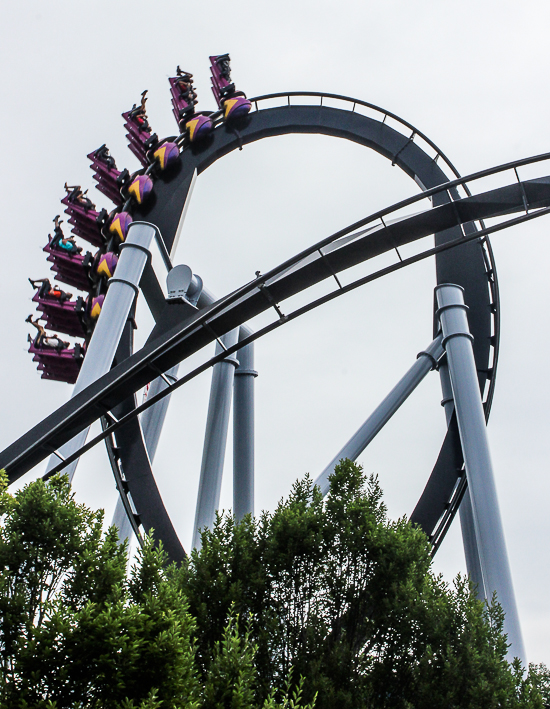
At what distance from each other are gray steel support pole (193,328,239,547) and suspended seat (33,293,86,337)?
4173 mm

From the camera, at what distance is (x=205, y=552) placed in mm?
7703

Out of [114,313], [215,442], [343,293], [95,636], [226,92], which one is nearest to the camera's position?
[95,636]

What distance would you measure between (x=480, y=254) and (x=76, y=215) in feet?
32.4

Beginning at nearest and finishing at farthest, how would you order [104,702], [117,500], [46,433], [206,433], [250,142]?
Answer: [104,702] → [46,433] → [206,433] → [117,500] → [250,142]

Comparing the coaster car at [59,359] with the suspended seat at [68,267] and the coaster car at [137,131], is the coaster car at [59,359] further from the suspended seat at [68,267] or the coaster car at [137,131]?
the coaster car at [137,131]

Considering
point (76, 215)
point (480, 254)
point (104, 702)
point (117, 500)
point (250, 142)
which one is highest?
point (250, 142)

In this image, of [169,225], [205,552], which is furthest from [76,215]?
[205,552]

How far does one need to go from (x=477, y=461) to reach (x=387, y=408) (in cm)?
277

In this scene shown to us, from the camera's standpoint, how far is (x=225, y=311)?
31.2ft

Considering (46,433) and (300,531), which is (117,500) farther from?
(300,531)

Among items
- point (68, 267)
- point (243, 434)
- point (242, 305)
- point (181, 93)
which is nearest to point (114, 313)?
point (242, 305)

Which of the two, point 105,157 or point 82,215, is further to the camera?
point 105,157

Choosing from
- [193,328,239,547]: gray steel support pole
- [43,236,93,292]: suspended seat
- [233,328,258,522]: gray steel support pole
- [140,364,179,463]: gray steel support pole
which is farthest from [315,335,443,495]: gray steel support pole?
[43,236,93,292]: suspended seat

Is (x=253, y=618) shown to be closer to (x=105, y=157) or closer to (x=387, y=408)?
(x=387, y=408)
